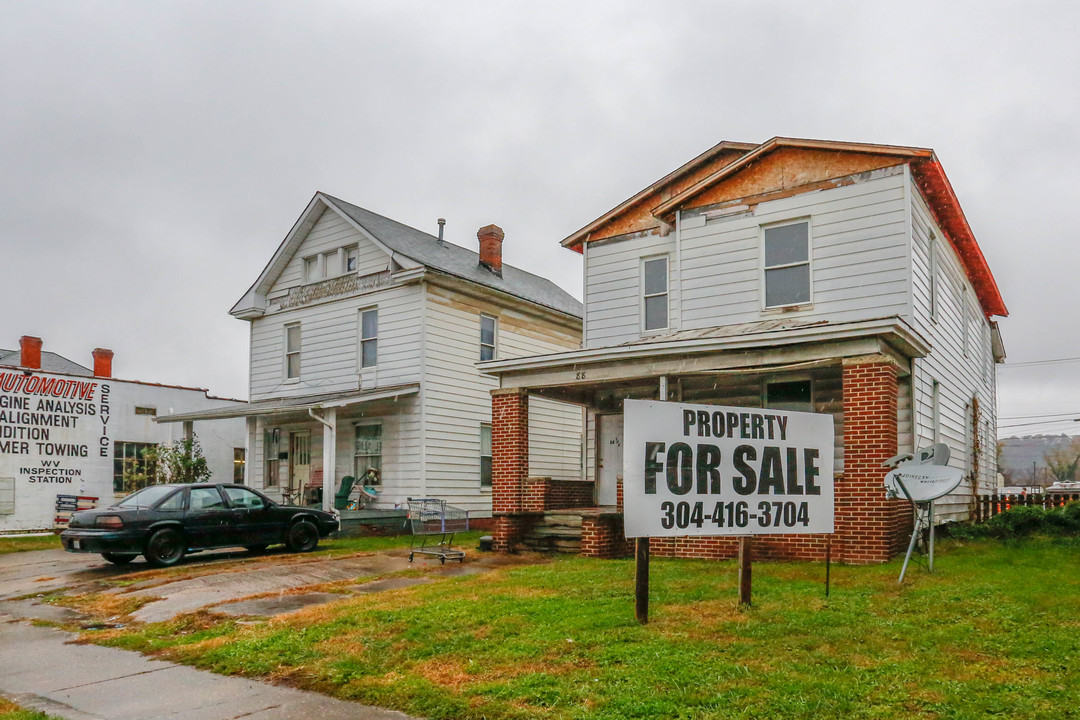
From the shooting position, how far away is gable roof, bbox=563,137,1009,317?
14.2 meters

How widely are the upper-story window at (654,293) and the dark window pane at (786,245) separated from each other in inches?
93.7

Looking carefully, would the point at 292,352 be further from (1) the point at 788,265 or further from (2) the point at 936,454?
(2) the point at 936,454

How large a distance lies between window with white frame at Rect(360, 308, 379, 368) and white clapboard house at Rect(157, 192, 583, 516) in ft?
0.13

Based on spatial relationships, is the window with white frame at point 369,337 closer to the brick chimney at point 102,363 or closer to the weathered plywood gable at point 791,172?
the weathered plywood gable at point 791,172

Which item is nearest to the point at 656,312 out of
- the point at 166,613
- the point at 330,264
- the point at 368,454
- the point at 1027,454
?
the point at 368,454

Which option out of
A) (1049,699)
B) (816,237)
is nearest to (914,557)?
(816,237)

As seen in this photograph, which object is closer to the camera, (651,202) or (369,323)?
(651,202)

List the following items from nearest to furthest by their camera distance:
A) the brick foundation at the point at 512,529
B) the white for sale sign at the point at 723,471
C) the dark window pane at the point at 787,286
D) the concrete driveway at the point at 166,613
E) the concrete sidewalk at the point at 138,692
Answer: the concrete sidewalk at the point at 138,692 < the concrete driveway at the point at 166,613 < the white for sale sign at the point at 723,471 < the brick foundation at the point at 512,529 < the dark window pane at the point at 787,286

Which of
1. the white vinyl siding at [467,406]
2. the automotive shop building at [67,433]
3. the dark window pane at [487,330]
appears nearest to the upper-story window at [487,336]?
the dark window pane at [487,330]

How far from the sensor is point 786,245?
15.2 m

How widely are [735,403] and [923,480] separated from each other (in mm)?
5461

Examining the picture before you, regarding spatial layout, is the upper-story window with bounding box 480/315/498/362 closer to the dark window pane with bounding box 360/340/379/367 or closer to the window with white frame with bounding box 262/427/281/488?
the dark window pane with bounding box 360/340/379/367

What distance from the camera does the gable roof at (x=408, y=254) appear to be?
71.2 ft

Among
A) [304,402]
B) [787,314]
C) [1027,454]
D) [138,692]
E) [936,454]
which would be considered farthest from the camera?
[1027,454]
